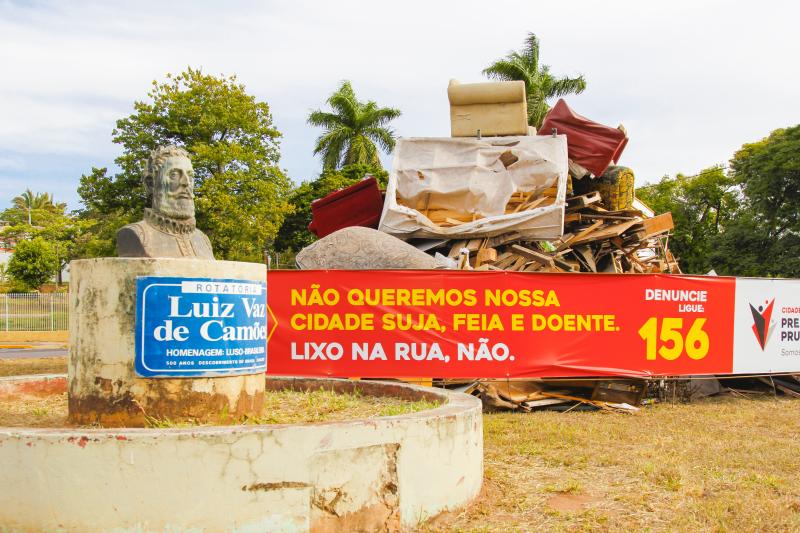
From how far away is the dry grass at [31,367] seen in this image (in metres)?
15.3

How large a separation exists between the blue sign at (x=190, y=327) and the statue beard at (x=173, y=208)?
3.27ft

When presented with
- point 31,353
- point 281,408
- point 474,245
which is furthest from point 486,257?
point 31,353

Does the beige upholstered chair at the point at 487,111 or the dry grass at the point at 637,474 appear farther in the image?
the beige upholstered chair at the point at 487,111

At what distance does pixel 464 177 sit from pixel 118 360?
9.02 meters

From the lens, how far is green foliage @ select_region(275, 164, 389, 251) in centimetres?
4297

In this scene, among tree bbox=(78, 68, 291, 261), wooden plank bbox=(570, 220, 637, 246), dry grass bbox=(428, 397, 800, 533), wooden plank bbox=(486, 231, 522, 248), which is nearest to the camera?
dry grass bbox=(428, 397, 800, 533)

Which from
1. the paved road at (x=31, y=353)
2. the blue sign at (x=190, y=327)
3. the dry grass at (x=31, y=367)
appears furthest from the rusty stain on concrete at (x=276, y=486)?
the paved road at (x=31, y=353)

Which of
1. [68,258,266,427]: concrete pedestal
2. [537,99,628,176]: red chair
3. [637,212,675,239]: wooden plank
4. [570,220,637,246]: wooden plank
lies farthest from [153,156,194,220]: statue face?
[637,212,675,239]: wooden plank

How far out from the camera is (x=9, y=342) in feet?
91.2

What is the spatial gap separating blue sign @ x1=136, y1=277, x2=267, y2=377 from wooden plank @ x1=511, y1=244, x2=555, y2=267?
24.9ft

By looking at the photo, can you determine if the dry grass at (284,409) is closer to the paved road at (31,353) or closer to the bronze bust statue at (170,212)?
the bronze bust statue at (170,212)

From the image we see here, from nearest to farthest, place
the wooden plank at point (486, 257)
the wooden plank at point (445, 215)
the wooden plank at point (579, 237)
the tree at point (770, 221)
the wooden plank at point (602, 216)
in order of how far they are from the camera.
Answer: the wooden plank at point (486, 257) → the wooden plank at point (445, 215) → the wooden plank at point (579, 237) → the wooden plank at point (602, 216) → the tree at point (770, 221)

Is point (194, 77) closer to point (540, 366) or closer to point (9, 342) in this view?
point (9, 342)

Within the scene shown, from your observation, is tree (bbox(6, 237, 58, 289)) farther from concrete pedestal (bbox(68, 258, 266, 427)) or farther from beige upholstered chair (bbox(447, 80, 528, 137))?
concrete pedestal (bbox(68, 258, 266, 427))
